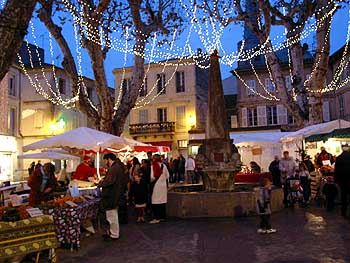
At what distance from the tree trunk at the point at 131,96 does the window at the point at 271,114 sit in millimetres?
23624

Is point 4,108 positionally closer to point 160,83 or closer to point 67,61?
point 67,61

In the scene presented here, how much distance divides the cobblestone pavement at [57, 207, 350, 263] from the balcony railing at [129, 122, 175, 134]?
28.0m

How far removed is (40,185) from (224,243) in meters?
3.79

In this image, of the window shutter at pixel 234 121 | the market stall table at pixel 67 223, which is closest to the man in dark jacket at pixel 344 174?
the market stall table at pixel 67 223

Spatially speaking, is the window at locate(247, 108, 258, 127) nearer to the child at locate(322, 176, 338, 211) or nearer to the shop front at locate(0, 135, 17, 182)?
the shop front at locate(0, 135, 17, 182)

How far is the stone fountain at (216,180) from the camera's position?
9672 mm

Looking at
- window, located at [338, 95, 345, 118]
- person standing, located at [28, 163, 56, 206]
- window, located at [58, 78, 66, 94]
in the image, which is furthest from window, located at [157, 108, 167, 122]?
person standing, located at [28, 163, 56, 206]

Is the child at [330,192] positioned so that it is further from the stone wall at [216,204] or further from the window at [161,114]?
the window at [161,114]

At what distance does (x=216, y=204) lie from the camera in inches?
380

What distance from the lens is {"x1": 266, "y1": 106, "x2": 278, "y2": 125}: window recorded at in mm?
38125

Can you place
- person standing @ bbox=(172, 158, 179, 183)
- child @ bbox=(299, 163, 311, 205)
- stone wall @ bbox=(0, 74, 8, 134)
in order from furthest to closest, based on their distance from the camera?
stone wall @ bbox=(0, 74, 8, 134) < person standing @ bbox=(172, 158, 179, 183) < child @ bbox=(299, 163, 311, 205)

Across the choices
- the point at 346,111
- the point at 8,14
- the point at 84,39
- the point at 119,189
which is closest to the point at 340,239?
the point at 119,189

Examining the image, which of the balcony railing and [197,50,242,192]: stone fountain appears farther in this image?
the balcony railing

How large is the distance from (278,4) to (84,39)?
28.2 ft
